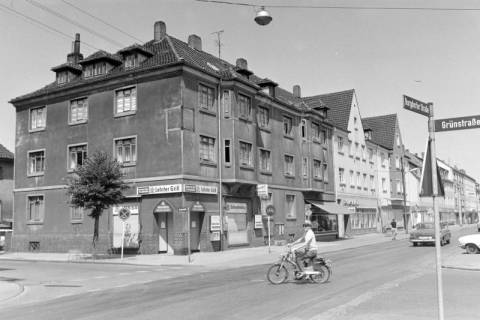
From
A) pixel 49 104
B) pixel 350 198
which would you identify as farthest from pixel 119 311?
pixel 350 198

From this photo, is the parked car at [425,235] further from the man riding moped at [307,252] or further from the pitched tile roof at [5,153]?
the pitched tile roof at [5,153]

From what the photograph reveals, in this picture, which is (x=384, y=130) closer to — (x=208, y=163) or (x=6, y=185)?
(x=208, y=163)

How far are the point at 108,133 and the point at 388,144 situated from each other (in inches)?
1558

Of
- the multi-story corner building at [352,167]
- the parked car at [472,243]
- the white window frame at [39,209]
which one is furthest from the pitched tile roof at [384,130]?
the white window frame at [39,209]

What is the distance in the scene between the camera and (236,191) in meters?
31.2

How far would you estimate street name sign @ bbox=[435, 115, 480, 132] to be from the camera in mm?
6423

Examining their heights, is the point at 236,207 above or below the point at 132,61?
below

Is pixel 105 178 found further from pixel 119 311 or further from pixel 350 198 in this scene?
pixel 350 198

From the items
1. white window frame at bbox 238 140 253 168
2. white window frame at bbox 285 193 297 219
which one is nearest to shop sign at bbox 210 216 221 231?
white window frame at bbox 238 140 253 168

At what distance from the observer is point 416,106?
642 cm

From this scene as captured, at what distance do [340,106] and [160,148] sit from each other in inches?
1096

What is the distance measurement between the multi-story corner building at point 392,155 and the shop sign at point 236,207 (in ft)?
102

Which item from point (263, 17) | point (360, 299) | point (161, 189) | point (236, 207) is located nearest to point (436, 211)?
point (360, 299)

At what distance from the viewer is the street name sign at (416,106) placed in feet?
20.8
